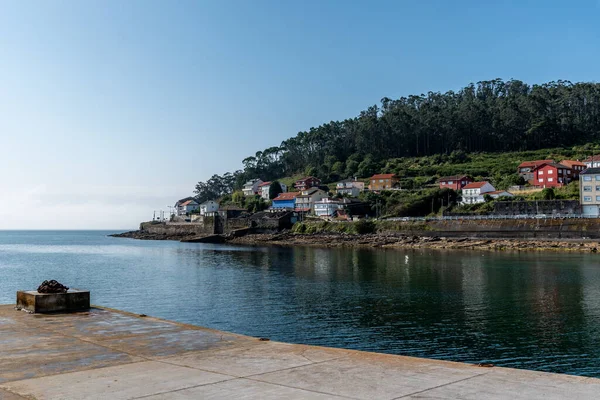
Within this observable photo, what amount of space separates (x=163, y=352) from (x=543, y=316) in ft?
65.6

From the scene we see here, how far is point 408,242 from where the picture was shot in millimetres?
84188

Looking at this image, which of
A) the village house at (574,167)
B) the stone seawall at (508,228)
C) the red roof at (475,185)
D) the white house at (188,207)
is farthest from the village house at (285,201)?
the village house at (574,167)

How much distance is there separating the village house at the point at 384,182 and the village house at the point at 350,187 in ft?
13.9

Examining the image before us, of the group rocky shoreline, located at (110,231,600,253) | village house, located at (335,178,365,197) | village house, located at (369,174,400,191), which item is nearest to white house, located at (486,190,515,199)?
rocky shoreline, located at (110,231,600,253)

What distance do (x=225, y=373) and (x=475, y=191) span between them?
9937 centimetres

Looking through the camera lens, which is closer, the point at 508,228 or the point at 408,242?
the point at 508,228

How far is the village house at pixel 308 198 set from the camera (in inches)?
5138

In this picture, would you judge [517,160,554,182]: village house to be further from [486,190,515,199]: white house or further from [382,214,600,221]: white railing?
[382,214,600,221]: white railing

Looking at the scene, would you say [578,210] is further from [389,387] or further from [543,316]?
[389,387]

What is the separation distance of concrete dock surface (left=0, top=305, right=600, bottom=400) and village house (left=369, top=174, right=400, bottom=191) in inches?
4405

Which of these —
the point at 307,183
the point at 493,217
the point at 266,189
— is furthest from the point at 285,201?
the point at 493,217

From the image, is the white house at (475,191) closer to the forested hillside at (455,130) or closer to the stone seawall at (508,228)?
the stone seawall at (508,228)

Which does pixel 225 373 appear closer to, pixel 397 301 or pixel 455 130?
pixel 397 301

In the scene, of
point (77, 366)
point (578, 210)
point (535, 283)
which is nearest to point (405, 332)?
point (77, 366)
